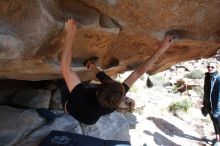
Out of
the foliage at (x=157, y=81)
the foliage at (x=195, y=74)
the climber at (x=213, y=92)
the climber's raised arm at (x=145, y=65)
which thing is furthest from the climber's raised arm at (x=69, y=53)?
the foliage at (x=195, y=74)

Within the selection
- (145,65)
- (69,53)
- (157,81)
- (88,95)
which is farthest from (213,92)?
(157,81)

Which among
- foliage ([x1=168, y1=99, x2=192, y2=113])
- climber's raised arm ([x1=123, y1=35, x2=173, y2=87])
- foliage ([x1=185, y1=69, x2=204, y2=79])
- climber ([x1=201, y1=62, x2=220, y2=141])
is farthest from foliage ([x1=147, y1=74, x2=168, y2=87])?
climber's raised arm ([x1=123, y1=35, x2=173, y2=87])

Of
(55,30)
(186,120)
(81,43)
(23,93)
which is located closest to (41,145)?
(23,93)

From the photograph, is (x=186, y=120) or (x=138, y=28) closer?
(x=138, y=28)

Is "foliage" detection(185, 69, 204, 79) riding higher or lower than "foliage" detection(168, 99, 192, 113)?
higher

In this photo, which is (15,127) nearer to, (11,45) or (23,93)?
(23,93)

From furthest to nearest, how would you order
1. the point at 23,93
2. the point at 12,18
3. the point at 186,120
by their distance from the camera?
the point at 186,120
the point at 23,93
the point at 12,18

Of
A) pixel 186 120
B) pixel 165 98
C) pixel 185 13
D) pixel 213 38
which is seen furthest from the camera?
pixel 165 98

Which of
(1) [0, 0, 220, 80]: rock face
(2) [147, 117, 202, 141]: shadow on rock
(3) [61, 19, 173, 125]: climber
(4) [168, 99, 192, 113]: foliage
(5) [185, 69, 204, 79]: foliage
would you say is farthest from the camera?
(5) [185, 69, 204, 79]: foliage

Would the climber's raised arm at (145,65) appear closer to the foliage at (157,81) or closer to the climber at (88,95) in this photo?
the climber at (88,95)

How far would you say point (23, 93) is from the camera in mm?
6250

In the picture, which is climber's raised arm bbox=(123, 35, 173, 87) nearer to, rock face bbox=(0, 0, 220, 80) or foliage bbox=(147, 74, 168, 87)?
rock face bbox=(0, 0, 220, 80)

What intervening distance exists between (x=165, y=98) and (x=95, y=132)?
6638 millimetres

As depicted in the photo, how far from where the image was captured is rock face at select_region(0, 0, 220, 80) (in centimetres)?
401
